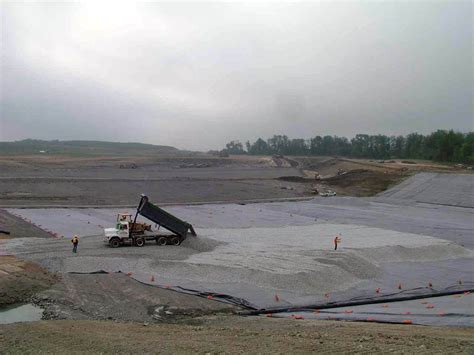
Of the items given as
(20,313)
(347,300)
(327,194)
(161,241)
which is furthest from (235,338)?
(327,194)

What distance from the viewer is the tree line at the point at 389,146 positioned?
9062 centimetres

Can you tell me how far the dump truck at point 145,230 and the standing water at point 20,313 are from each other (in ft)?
27.3

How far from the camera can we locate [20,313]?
14078mm

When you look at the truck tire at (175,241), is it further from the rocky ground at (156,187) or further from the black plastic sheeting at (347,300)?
the rocky ground at (156,187)

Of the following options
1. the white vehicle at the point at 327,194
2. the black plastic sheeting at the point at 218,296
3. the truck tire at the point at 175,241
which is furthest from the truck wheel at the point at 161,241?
the white vehicle at the point at 327,194

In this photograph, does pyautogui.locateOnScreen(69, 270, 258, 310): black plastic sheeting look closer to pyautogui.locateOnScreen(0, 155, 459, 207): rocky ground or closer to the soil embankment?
the soil embankment

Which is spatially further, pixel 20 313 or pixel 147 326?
pixel 20 313

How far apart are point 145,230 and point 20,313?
10355mm

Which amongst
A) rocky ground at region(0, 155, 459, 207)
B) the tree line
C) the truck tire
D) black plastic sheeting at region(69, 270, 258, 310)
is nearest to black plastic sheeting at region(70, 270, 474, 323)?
black plastic sheeting at region(69, 270, 258, 310)

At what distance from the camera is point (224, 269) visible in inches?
723

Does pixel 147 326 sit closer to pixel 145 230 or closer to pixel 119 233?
pixel 119 233

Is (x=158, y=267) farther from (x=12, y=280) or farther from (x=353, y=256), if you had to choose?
(x=353, y=256)

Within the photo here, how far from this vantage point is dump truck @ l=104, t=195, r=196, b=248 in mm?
23016

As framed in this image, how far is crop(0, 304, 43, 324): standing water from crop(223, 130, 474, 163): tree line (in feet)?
269
